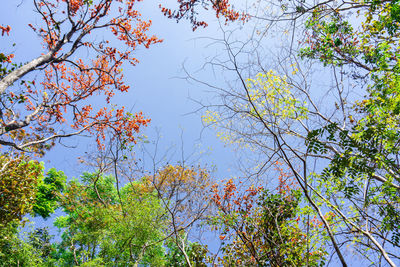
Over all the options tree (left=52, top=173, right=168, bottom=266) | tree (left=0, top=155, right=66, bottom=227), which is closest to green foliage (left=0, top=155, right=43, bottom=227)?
tree (left=0, top=155, right=66, bottom=227)

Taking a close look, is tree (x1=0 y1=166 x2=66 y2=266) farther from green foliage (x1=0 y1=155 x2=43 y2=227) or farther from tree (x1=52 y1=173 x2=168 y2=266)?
tree (x1=52 y1=173 x2=168 y2=266)

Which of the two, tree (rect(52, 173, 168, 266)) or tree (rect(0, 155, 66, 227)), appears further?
tree (rect(52, 173, 168, 266))

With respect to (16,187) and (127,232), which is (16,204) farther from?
(127,232)

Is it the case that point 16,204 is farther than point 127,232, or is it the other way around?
point 127,232

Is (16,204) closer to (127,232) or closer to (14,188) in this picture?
(14,188)

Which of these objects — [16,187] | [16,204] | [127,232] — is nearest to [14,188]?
[16,187]

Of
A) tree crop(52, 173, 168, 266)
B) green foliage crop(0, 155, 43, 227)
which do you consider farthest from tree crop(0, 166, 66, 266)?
tree crop(52, 173, 168, 266)

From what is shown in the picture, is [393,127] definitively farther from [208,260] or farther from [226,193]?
[208,260]

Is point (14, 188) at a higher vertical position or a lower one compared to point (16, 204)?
higher

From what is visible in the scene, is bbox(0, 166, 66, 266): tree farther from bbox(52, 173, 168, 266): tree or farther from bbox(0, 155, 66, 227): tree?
bbox(52, 173, 168, 266): tree

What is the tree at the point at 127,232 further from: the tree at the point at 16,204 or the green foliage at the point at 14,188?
the green foliage at the point at 14,188

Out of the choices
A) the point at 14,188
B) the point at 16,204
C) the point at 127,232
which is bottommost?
the point at 127,232

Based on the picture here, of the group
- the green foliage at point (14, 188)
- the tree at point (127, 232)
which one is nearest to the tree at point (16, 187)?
the green foliage at point (14, 188)

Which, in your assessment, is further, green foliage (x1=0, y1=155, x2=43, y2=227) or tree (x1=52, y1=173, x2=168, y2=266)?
tree (x1=52, y1=173, x2=168, y2=266)
